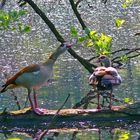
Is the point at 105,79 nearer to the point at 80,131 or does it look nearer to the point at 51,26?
the point at 80,131

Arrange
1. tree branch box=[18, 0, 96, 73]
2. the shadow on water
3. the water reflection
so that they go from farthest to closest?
tree branch box=[18, 0, 96, 73] → the water reflection → the shadow on water

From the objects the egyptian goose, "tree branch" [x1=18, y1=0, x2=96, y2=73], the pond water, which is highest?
"tree branch" [x1=18, y1=0, x2=96, y2=73]

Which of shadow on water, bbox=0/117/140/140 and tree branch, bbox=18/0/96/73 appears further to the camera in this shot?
tree branch, bbox=18/0/96/73

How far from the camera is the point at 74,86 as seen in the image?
1789cm

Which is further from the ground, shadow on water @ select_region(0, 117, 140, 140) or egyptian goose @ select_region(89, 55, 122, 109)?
egyptian goose @ select_region(89, 55, 122, 109)

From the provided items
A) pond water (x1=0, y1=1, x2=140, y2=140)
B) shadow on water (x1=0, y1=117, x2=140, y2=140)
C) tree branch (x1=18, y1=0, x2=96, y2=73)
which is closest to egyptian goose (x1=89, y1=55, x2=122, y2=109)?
shadow on water (x1=0, y1=117, x2=140, y2=140)

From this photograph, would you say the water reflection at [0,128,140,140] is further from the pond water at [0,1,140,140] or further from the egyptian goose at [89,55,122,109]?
the egyptian goose at [89,55,122,109]

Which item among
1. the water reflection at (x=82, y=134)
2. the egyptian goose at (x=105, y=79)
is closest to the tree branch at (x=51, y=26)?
the egyptian goose at (x=105, y=79)

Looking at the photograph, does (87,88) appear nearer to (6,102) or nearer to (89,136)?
(6,102)

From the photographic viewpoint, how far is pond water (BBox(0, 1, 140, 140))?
10.6m

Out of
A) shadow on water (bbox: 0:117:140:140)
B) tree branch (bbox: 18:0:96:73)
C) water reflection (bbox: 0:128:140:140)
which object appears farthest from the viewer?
tree branch (bbox: 18:0:96:73)

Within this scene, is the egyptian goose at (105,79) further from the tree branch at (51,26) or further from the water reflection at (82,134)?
the tree branch at (51,26)

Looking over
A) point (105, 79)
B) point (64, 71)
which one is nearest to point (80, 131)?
point (105, 79)

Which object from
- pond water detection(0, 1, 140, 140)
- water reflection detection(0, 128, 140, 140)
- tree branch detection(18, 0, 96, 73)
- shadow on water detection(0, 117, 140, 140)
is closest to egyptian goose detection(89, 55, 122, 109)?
shadow on water detection(0, 117, 140, 140)
